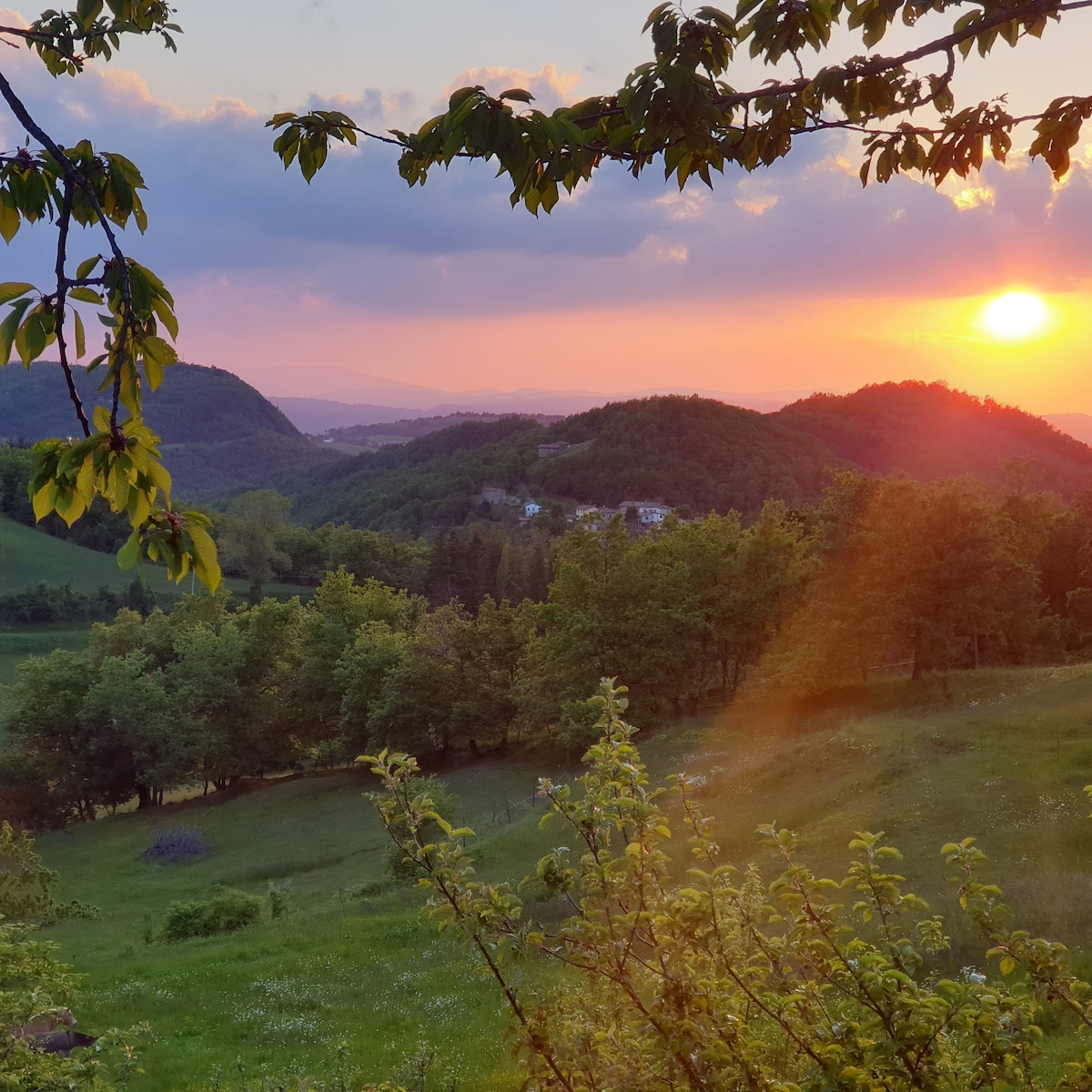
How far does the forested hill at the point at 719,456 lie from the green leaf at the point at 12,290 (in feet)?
435

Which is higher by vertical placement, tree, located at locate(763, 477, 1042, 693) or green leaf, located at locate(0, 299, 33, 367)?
green leaf, located at locate(0, 299, 33, 367)

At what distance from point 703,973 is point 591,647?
38257 millimetres

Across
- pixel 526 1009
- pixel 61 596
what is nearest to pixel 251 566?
pixel 61 596

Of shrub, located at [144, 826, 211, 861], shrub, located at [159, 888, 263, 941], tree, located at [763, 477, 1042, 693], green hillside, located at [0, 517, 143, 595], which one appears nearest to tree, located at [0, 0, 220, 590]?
shrub, located at [159, 888, 263, 941]

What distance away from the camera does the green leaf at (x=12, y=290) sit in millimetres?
1842

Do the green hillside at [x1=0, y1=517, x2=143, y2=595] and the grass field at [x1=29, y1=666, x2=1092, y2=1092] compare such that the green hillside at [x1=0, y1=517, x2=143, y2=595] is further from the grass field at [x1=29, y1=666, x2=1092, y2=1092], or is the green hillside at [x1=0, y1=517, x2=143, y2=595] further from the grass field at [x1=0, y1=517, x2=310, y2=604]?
the grass field at [x1=29, y1=666, x2=1092, y2=1092]

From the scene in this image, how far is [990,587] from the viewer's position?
3303 cm

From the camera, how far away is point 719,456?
157m

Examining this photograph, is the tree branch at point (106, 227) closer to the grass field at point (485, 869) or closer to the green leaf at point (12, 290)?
the green leaf at point (12, 290)

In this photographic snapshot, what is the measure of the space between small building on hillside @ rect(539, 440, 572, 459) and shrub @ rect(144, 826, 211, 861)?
473 ft

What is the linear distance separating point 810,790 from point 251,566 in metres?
79.9

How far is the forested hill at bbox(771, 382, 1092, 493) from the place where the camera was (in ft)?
522

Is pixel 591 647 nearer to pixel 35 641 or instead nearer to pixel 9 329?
pixel 9 329

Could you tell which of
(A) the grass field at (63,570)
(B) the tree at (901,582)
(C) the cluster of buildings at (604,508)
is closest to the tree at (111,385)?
(B) the tree at (901,582)
